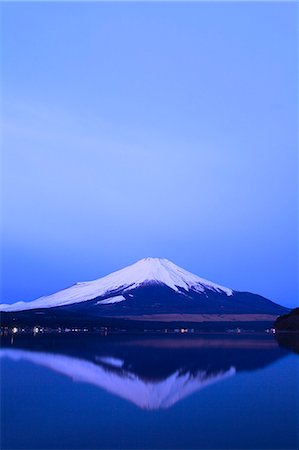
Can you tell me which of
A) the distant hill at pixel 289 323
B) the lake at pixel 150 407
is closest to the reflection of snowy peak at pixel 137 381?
the lake at pixel 150 407

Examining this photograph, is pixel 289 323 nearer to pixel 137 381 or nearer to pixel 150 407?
pixel 137 381

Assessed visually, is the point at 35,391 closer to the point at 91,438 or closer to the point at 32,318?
the point at 91,438

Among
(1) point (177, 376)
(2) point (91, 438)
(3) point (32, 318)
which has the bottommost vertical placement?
(2) point (91, 438)

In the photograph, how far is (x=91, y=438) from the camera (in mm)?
11219

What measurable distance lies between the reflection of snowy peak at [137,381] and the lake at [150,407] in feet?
0.10

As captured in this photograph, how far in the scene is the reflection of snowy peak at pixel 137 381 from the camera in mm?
16203

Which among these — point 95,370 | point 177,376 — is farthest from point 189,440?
point 95,370

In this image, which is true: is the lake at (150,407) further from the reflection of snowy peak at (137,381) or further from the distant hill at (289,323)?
the distant hill at (289,323)

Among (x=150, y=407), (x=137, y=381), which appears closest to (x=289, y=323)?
(x=137, y=381)

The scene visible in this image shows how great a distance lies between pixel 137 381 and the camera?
19.9 metres

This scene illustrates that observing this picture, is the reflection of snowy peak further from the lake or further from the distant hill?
the distant hill

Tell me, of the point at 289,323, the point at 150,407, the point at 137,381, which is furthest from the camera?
the point at 289,323

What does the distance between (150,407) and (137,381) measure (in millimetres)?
5133

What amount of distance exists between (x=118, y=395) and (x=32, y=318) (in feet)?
438
